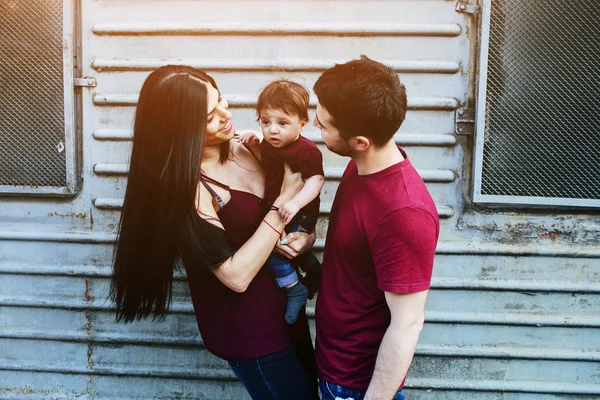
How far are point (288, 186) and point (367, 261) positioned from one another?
0.53 meters

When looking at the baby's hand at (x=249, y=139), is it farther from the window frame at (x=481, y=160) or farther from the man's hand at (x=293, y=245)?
the window frame at (x=481, y=160)

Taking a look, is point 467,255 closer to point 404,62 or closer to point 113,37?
point 404,62

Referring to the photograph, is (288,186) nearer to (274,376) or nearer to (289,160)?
(289,160)

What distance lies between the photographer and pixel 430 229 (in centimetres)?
162

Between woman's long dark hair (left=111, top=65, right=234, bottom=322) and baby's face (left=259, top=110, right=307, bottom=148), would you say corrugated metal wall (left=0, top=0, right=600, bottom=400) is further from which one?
woman's long dark hair (left=111, top=65, right=234, bottom=322)

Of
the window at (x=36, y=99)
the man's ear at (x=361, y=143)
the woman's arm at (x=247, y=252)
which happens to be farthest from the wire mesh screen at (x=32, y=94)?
the man's ear at (x=361, y=143)

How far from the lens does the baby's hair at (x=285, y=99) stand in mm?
2100

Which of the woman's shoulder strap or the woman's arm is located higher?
the woman's shoulder strap

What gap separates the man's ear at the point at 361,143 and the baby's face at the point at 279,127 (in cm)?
49

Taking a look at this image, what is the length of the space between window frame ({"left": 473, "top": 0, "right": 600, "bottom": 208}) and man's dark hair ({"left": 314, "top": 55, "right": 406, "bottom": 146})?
3.81 feet

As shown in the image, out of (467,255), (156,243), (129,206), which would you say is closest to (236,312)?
(156,243)

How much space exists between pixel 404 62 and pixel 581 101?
3.28ft

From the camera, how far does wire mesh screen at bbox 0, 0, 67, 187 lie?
2.81 meters

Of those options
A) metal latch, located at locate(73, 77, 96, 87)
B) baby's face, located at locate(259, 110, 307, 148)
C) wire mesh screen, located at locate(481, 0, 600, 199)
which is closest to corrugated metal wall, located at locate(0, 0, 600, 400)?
metal latch, located at locate(73, 77, 96, 87)
